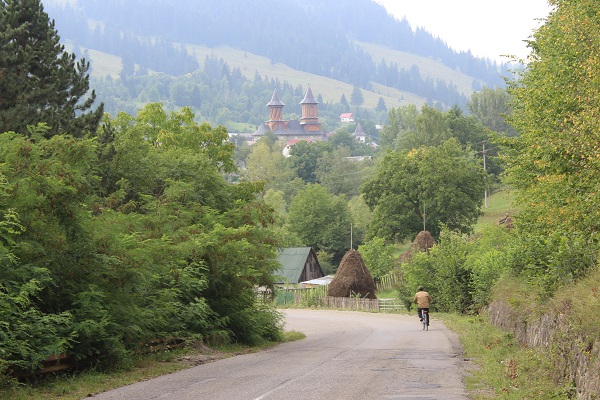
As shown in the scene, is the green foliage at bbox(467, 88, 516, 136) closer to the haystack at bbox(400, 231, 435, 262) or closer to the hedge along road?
the haystack at bbox(400, 231, 435, 262)

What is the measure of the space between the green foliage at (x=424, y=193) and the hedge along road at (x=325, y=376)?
57.0 metres

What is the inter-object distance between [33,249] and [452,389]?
25.6 ft

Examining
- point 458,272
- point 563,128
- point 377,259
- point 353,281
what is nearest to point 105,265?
point 563,128

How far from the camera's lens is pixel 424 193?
84.0 meters

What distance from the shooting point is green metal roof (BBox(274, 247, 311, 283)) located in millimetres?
90375

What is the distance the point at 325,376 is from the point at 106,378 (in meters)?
4.24

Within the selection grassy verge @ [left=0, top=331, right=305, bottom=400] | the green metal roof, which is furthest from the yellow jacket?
the green metal roof

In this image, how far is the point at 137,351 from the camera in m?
20.5

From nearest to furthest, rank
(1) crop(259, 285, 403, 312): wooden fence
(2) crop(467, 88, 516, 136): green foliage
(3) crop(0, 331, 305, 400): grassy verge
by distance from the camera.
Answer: (3) crop(0, 331, 305, 400): grassy verge < (1) crop(259, 285, 403, 312): wooden fence < (2) crop(467, 88, 516, 136): green foliage

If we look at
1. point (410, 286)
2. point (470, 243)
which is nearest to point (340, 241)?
point (410, 286)

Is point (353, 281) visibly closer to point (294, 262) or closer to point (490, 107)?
point (294, 262)

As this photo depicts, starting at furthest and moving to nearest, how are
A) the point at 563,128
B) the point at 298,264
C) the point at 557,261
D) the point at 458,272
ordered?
the point at 298,264 < the point at 458,272 < the point at 563,128 < the point at 557,261

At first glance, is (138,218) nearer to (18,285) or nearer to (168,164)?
(18,285)

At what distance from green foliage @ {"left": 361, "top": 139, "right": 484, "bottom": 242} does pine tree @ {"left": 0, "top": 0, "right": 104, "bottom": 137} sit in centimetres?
5421
